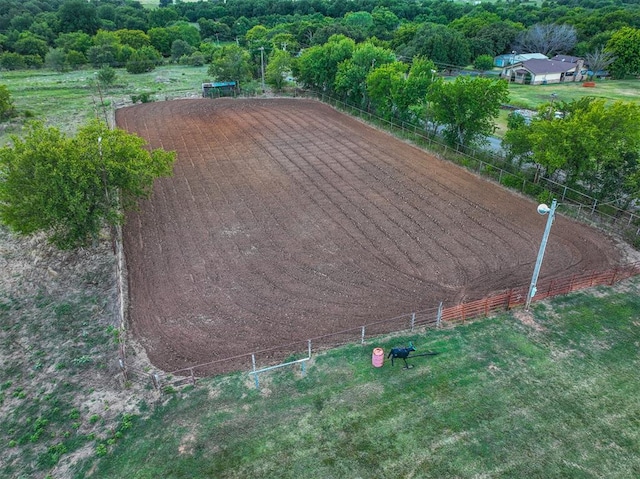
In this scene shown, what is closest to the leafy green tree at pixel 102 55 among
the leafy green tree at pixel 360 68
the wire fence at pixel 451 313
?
the leafy green tree at pixel 360 68

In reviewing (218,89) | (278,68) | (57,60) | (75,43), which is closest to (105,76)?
(218,89)

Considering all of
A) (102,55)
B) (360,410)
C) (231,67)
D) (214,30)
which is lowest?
(360,410)

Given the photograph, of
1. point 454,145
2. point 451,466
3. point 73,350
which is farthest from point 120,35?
point 451,466

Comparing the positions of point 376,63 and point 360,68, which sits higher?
point 376,63

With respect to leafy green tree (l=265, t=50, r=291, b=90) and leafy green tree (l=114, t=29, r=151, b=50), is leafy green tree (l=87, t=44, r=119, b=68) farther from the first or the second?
leafy green tree (l=265, t=50, r=291, b=90)

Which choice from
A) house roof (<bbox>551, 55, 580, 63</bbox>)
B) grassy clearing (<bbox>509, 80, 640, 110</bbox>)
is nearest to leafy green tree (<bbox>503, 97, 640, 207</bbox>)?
grassy clearing (<bbox>509, 80, 640, 110</bbox>)

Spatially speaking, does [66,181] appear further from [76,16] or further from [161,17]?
[161,17]
